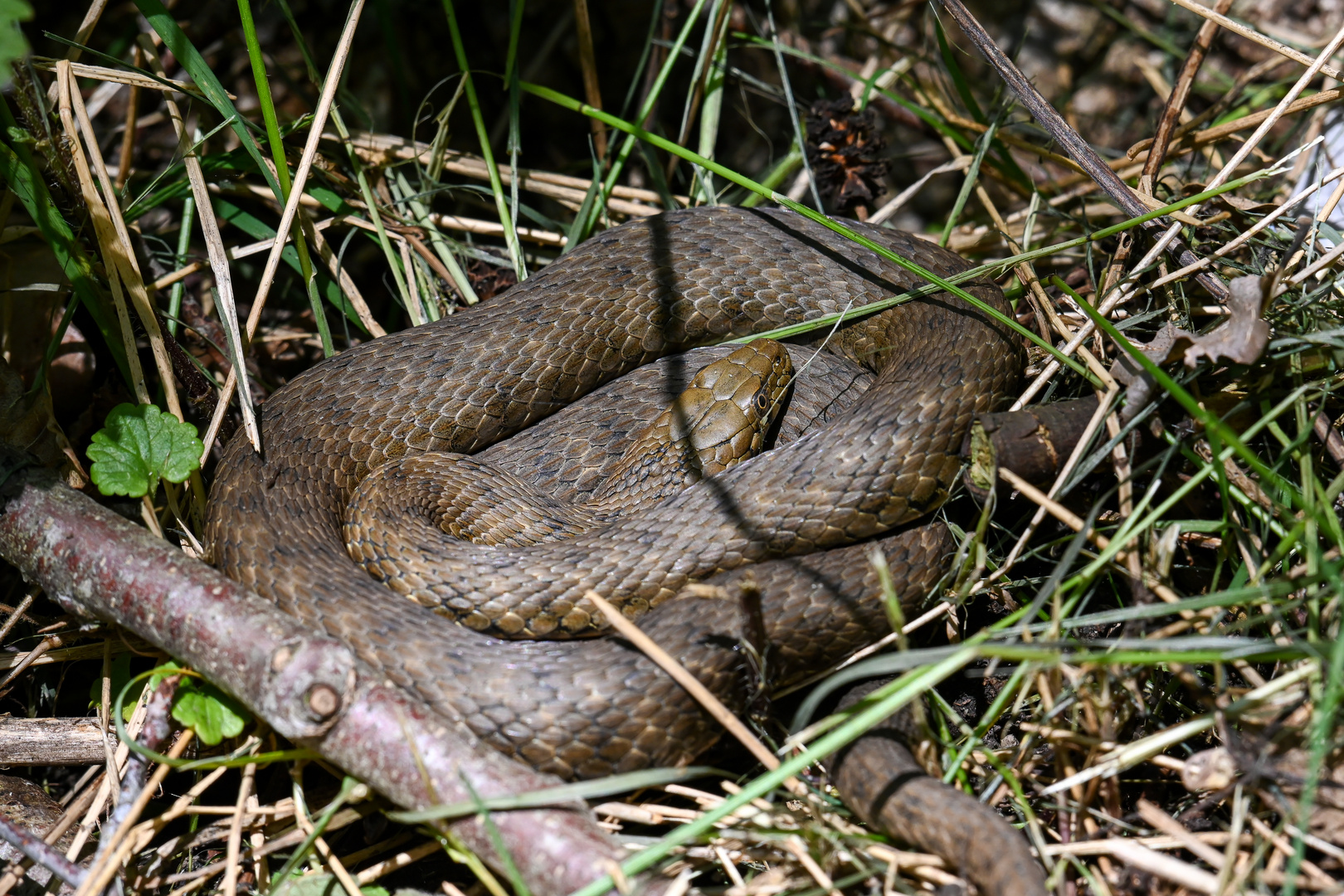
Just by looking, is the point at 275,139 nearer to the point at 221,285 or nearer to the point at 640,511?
the point at 221,285

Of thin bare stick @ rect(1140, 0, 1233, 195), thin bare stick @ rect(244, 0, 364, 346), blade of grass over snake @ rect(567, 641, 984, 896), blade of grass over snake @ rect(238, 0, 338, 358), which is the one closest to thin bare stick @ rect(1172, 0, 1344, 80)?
thin bare stick @ rect(1140, 0, 1233, 195)

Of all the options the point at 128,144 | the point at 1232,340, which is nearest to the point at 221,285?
the point at 128,144

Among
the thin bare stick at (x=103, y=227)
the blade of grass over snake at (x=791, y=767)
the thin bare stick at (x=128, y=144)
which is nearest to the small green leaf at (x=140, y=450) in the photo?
the thin bare stick at (x=103, y=227)

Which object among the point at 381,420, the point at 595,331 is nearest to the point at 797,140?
the point at 595,331

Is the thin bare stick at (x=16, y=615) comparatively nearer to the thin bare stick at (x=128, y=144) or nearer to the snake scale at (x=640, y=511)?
the snake scale at (x=640, y=511)

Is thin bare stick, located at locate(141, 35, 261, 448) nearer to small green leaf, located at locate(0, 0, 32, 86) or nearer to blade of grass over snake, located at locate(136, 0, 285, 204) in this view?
blade of grass over snake, located at locate(136, 0, 285, 204)
